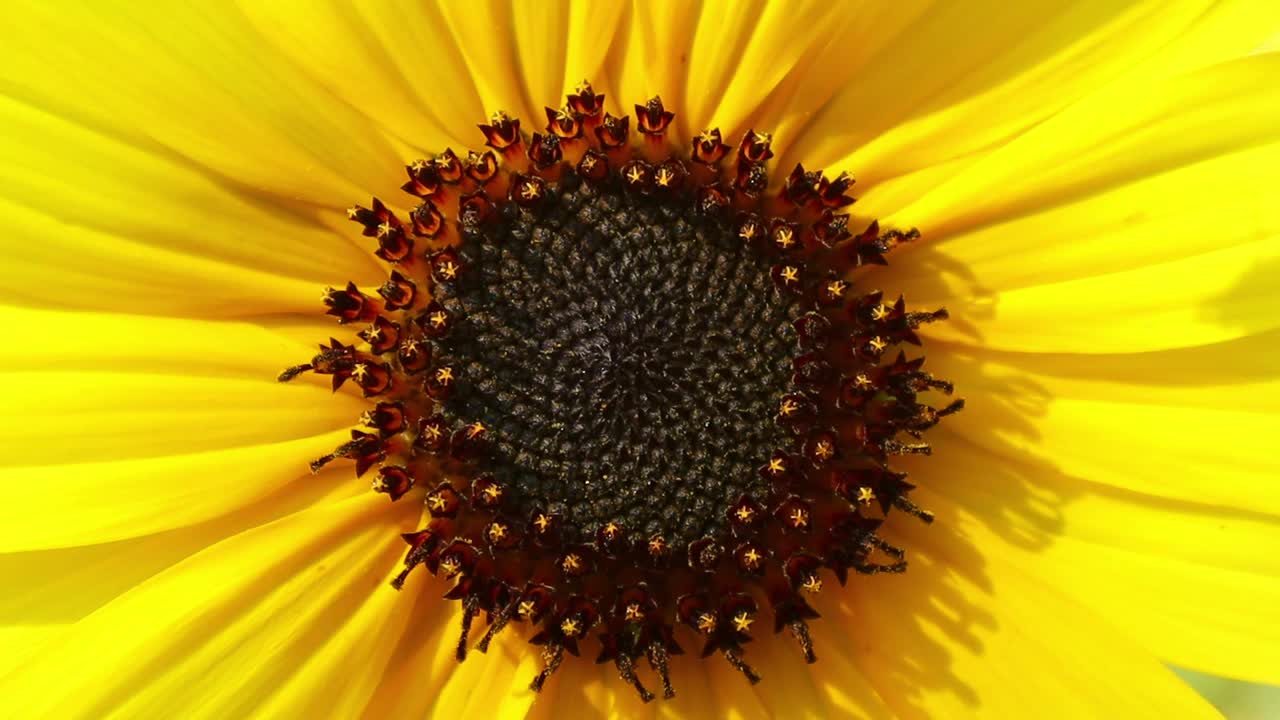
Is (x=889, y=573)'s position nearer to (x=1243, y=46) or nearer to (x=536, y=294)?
(x=536, y=294)

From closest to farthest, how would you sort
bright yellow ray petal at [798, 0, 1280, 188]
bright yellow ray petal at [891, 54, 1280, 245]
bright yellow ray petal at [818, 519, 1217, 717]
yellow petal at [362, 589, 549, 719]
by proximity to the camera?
bright yellow ray petal at [891, 54, 1280, 245]
bright yellow ray petal at [798, 0, 1280, 188]
bright yellow ray petal at [818, 519, 1217, 717]
yellow petal at [362, 589, 549, 719]

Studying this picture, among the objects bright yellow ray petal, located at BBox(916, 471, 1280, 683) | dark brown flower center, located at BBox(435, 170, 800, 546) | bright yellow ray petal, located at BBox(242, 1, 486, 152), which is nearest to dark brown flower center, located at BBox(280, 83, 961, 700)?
dark brown flower center, located at BBox(435, 170, 800, 546)

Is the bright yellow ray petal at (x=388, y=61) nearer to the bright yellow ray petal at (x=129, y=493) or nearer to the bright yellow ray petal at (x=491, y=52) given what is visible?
the bright yellow ray petal at (x=491, y=52)

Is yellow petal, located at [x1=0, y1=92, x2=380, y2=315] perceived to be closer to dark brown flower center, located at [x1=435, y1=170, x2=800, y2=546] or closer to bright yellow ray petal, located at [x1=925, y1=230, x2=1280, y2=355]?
dark brown flower center, located at [x1=435, y1=170, x2=800, y2=546]

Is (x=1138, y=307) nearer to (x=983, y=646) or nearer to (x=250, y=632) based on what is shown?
(x=983, y=646)

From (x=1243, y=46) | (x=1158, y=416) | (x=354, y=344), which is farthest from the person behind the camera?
(x=354, y=344)

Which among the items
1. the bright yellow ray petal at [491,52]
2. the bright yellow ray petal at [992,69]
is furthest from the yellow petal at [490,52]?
the bright yellow ray petal at [992,69]

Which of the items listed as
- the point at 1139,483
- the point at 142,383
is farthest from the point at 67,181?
the point at 1139,483

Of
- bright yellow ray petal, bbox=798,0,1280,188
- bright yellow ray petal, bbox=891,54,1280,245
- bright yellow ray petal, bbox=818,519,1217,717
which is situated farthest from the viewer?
bright yellow ray petal, bbox=818,519,1217,717
